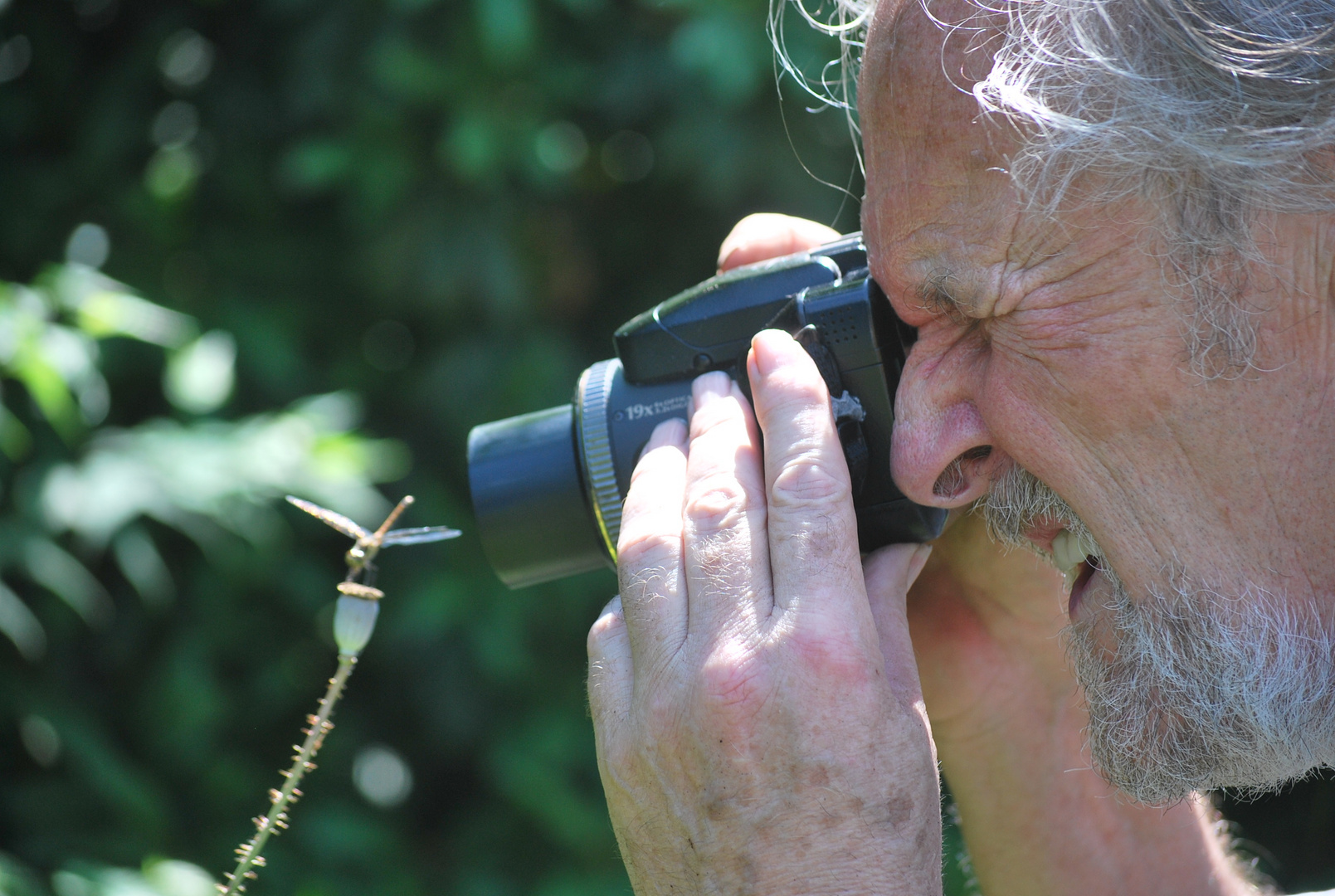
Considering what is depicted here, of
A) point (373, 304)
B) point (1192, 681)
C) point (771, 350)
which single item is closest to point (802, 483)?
point (771, 350)

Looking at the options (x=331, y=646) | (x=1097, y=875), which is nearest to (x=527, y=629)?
(x=331, y=646)

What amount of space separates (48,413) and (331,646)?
638mm

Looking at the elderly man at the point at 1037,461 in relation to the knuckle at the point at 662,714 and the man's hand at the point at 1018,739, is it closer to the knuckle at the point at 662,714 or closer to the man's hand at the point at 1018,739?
the knuckle at the point at 662,714

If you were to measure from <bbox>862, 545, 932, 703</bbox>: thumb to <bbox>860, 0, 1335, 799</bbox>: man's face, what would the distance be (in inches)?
2.5

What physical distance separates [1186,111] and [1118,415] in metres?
0.21

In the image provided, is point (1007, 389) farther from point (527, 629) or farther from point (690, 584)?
point (527, 629)

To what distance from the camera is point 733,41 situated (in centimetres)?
155

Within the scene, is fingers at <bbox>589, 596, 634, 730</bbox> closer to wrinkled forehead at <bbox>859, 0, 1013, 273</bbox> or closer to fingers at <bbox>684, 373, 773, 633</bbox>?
fingers at <bbox>684, 373, 773, 633</bbox>

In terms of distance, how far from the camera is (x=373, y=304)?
6.27 feet

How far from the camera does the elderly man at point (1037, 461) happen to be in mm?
715

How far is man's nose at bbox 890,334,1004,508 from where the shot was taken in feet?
2.85

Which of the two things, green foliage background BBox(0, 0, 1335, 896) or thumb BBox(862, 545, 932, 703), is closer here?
thumb BBox(862, 545, 932, 703)

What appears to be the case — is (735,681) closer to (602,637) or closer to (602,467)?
(602,637)

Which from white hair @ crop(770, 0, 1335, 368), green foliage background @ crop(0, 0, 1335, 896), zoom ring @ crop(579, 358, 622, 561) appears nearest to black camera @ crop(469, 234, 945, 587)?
zoom ring @ crop(579, 358, 622, 561)
